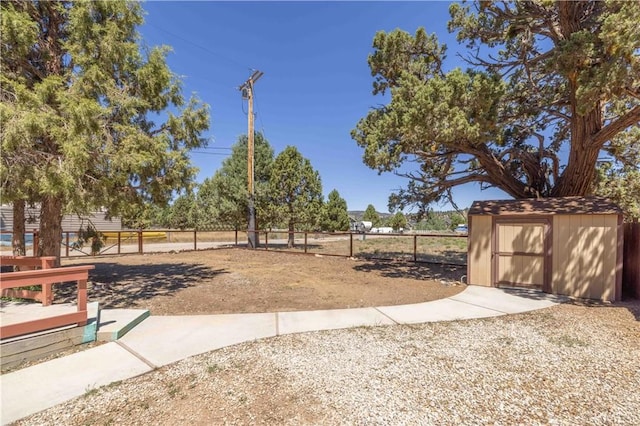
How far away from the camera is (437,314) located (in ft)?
16.9

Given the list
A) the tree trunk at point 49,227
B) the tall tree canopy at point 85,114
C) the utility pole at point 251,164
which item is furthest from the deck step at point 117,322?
the utility pole at point 251,164

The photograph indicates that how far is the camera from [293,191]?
695 inches

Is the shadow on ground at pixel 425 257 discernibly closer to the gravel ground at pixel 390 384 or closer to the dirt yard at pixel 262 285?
the dirt yard at pixel 262 285

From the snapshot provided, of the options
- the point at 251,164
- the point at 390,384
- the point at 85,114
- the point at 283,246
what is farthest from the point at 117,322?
the point at 283,246

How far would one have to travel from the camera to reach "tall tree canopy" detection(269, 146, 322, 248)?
17375mm

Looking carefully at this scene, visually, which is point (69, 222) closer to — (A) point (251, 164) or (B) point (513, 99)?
(A) point (251, 164)

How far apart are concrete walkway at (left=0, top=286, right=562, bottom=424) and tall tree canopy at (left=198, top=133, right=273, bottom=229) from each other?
41.4 ft

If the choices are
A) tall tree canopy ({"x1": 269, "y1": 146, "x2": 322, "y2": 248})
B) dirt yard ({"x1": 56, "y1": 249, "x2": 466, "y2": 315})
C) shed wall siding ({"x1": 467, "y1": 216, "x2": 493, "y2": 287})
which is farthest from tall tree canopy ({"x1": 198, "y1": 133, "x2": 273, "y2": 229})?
shed wall siding ({"x1": 467, "y1": 216, "x2": 493, "y2": 287})

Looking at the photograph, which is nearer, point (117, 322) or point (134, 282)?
point (117, 322)

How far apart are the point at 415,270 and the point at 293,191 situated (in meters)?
9.73

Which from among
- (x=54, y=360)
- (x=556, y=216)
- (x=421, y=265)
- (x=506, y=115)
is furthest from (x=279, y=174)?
(x=54, y=360)

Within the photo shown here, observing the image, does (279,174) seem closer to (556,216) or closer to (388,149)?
(388,149)

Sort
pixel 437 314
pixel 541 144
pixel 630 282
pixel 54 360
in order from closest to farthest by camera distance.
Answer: pixel 54 360, pixel 437 314, pixel 630 282, pixel 541 144

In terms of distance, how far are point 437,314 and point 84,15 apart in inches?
318
